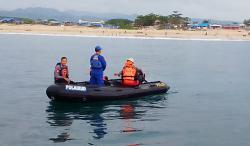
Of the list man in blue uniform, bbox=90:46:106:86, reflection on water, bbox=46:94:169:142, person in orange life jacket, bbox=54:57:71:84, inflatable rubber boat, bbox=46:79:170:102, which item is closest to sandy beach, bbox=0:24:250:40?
inflatable rubber boat, bbox=46:79:170:102

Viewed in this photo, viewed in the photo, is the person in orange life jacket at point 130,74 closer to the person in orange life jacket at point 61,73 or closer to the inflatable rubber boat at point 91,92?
the inflatable rubber boat at point 91,92

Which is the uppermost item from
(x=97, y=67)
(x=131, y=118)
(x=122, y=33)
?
(x=97, y=67)

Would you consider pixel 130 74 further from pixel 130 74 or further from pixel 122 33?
pixel 122 33

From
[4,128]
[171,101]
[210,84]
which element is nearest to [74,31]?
[210,84]

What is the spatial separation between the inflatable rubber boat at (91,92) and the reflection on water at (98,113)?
0.73ft

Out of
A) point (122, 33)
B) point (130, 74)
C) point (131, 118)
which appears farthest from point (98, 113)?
point (122, 33)

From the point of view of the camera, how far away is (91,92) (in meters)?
19.1

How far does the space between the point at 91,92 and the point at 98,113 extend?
57.1 inches

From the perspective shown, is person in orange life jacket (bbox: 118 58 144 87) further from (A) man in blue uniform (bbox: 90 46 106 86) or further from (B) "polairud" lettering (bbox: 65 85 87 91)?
(B) "polairud" lettering (bbox: 65 85 87 91)

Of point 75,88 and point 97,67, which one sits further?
point 97,67

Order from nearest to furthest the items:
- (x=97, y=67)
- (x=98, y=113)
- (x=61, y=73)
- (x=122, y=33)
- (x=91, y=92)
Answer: (x=98, y=113) < (x=91, y=92) < (x=61, y=73) < (x=97, y=67) < (x=122, y=33)

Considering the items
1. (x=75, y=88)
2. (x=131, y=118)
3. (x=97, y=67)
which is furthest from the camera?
(x=97, y=67)

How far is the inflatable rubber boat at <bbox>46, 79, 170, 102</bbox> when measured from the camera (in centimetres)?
1859

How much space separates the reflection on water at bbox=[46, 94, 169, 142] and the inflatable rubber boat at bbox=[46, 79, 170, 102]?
0.22 meters
